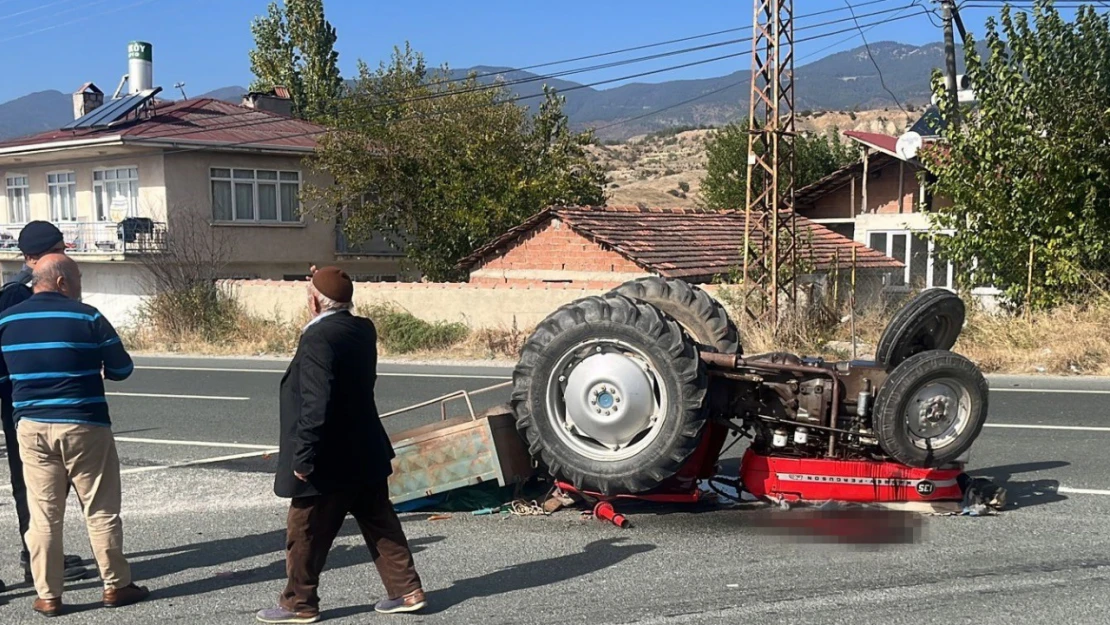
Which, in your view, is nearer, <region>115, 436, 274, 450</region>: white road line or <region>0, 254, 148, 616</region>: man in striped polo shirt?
<region>0, 254, 148, 616</region>: man in striped polo shirt

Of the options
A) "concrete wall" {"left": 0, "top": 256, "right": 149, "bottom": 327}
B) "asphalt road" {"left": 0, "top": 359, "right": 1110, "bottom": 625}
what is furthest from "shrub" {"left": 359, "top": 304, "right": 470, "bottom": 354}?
"asphalt road" {"left": 0, "top": 359, "right": 1110, "bottom": 625}

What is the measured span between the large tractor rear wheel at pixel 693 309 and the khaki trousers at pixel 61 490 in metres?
3.64

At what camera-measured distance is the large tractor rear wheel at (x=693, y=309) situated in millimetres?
7547

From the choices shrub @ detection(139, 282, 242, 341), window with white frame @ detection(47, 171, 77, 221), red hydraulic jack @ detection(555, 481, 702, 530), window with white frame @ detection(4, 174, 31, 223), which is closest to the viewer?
red hydraulic jack @ detection(555, 481, 702, 530)

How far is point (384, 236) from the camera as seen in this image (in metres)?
30.9

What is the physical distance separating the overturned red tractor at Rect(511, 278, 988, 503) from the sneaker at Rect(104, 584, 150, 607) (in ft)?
7.69

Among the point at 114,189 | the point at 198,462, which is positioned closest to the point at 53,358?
the point at 198,462

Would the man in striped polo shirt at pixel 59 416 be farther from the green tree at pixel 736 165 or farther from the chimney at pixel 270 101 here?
the green tree at pixel 736 165

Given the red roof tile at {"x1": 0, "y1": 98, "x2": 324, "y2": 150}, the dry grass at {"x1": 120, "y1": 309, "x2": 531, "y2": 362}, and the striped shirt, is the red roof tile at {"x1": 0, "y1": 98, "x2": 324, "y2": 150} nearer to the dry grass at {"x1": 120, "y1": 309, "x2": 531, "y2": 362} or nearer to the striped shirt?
the dry grass at {"x1": 120, "y1": 309, "x2": 531, "y2": 362}

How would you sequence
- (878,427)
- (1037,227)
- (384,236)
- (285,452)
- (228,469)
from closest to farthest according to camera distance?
(285,452), (878,427), (228,469), (1037,227), (384,236)

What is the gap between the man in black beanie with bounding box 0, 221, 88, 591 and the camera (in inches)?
216

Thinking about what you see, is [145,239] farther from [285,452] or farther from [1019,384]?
[285,452]

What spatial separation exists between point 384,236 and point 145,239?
21.4 feet

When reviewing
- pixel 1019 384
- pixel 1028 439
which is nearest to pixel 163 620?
pixel 1028 439
